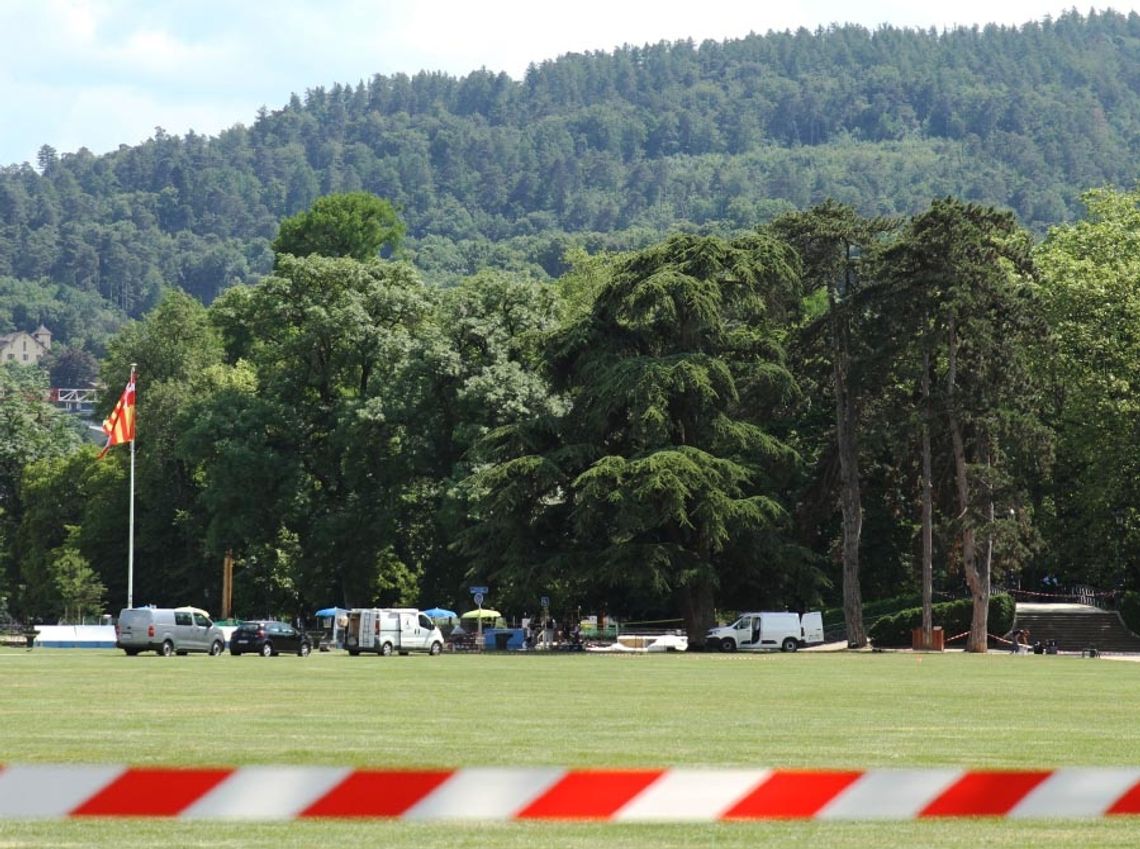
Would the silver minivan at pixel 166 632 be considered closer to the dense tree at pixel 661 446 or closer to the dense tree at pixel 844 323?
the dense tree at pixel 661 446

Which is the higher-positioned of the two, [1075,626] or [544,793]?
[544,793]

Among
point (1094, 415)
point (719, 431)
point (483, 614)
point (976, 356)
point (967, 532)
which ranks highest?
point (976, 356)

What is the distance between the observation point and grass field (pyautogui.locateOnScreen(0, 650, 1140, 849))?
44.9ft

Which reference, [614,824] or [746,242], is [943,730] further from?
[746,242]

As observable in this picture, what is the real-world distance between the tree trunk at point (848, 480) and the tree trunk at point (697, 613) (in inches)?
210

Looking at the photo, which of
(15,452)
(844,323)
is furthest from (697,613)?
(15,452)

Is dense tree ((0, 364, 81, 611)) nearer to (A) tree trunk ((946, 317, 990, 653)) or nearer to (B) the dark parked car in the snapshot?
(B) the dark parked car

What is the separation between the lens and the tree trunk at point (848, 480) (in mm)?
77875

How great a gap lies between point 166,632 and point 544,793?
60.7 meters

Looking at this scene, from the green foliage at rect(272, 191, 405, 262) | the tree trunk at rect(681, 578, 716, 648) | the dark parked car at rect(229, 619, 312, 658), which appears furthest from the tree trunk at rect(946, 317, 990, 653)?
the green foliage at rect(272, 191, 405, 262)

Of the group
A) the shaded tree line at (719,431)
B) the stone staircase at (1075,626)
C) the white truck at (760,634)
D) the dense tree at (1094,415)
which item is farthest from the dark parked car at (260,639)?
the dense tree at (1094,415)

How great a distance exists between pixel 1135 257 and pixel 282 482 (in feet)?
126

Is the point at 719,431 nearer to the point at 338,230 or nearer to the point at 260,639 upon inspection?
the point at 260,639

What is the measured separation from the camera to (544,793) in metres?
8.05
